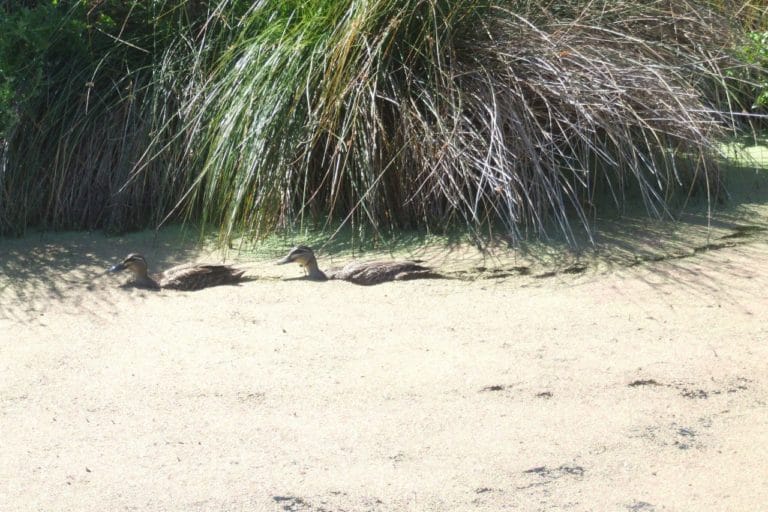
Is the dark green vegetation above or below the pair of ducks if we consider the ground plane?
above

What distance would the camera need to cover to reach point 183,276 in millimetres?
5793

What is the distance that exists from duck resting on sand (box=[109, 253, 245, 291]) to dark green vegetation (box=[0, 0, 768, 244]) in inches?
16.2

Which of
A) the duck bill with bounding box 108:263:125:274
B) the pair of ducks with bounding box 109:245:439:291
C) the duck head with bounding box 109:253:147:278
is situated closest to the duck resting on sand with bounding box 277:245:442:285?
the pair of ducks with bounding box 109:245:439:291

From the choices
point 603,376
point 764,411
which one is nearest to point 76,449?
point 603,376

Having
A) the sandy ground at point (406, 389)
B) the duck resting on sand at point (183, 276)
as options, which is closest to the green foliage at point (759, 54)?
the sandy ground at point (406, 389)

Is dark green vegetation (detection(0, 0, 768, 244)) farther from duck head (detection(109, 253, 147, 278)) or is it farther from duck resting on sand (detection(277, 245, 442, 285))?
duck head (detection(109, 253, 147, 278))

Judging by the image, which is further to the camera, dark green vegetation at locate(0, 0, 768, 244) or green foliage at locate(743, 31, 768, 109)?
green foliage at locate(743, 31, 768, 109)

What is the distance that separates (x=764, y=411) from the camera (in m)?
4.03

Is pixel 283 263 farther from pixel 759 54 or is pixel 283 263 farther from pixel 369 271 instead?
pixel 759 54

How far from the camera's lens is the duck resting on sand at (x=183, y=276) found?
5777 millimetres

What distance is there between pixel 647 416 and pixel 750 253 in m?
2.13

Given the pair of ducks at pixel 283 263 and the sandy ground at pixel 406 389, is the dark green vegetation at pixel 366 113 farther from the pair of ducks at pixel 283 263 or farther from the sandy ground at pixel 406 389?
the sandy ground at pixel 406 389

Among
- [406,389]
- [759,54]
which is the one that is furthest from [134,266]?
[759,54]

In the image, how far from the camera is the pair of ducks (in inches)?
224
